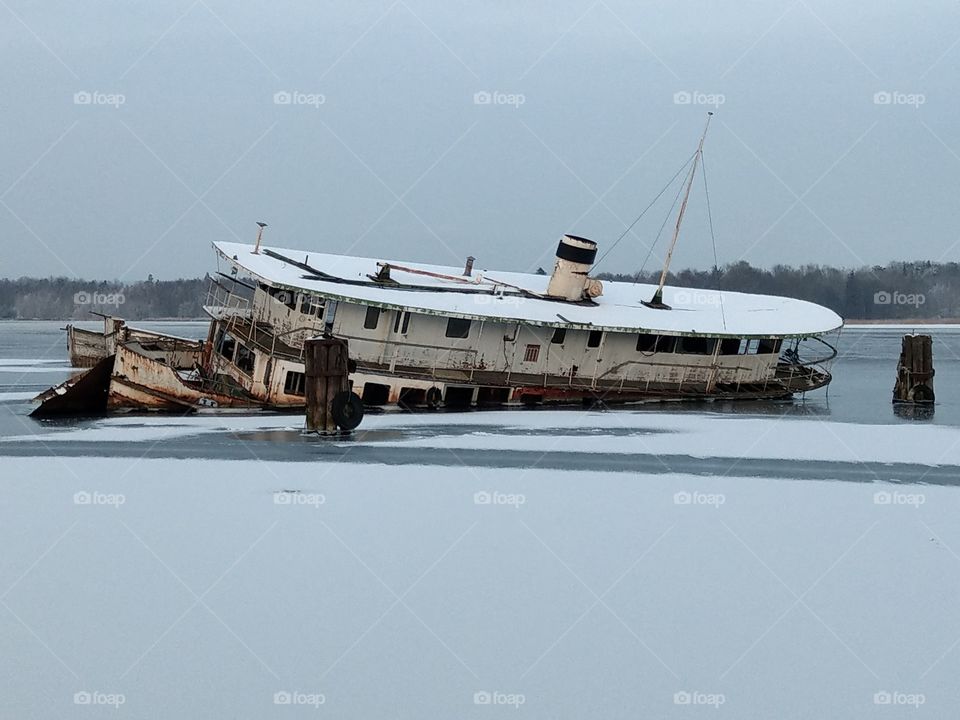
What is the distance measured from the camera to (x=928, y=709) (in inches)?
380

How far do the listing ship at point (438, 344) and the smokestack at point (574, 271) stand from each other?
5cm

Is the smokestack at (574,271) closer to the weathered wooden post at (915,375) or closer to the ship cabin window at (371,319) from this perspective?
the ship cabin window at (371,319)

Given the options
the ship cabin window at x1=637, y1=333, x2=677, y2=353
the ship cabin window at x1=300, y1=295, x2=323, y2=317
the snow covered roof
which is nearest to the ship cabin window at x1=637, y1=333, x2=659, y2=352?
the ship cabin window at x1=637, y1=333, x2=677, y2=353

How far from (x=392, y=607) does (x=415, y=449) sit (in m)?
11.5

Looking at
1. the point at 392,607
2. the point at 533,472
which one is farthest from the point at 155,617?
the point at 533,472

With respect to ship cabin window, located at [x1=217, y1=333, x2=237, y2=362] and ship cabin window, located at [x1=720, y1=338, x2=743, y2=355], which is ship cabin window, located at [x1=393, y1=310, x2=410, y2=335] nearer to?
ship cabin window, located at [x1=217, y1=333, x2=237, y2=362]

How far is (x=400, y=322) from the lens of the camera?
32844 millimetres

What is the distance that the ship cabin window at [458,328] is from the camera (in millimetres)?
33688

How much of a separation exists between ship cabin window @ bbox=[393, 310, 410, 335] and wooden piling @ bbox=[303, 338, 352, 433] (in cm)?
662

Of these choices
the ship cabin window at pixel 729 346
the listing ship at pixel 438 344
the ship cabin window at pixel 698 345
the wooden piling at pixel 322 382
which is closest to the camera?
the wooden piling at pixel 322 382

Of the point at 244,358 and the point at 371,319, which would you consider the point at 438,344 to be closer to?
the point at 371,319

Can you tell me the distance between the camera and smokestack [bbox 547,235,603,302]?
124ft

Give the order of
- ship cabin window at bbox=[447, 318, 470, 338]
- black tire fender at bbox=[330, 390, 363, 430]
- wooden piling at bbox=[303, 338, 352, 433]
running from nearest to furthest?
wooden piling at bbox=[303, 338, 352, 433] < black tire fender at bbox=[330, 390, 363, 430] < ship cabin window at bbox=[447, 318, 470, 338]

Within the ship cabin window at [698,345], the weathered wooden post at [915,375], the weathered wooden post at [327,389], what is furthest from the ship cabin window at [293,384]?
the weathered wooden post at [915,375]
